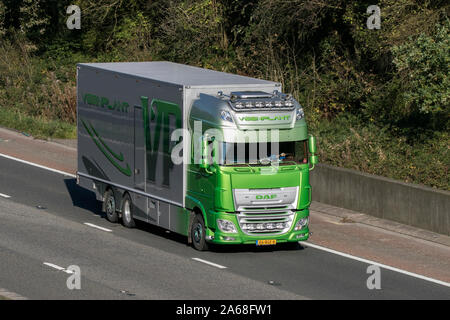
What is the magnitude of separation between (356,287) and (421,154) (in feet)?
27.0

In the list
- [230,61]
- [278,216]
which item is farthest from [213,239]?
[230,61]

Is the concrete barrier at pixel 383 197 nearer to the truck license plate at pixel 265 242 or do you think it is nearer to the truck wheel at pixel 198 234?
the truck license plate at pixel 265 242

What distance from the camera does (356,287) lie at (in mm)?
19281

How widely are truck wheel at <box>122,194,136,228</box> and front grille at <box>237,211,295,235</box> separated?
3699mm

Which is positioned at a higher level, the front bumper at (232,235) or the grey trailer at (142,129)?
the grey trailer at (142,129)

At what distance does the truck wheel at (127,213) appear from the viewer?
24047 millimetres

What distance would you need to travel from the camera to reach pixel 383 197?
2561 centimetres

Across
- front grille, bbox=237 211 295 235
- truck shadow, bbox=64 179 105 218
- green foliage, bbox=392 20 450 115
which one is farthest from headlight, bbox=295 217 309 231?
green foliage, bbox=392 20 450 115

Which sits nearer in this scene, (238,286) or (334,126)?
(238,286)

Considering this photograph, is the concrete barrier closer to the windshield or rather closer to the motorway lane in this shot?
the motorway lane

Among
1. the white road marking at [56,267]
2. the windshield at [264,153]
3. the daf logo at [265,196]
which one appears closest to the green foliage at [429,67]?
the windshield at [264,153]

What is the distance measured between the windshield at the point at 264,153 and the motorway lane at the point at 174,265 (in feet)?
6.26

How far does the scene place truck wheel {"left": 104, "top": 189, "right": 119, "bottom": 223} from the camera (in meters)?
24.6
